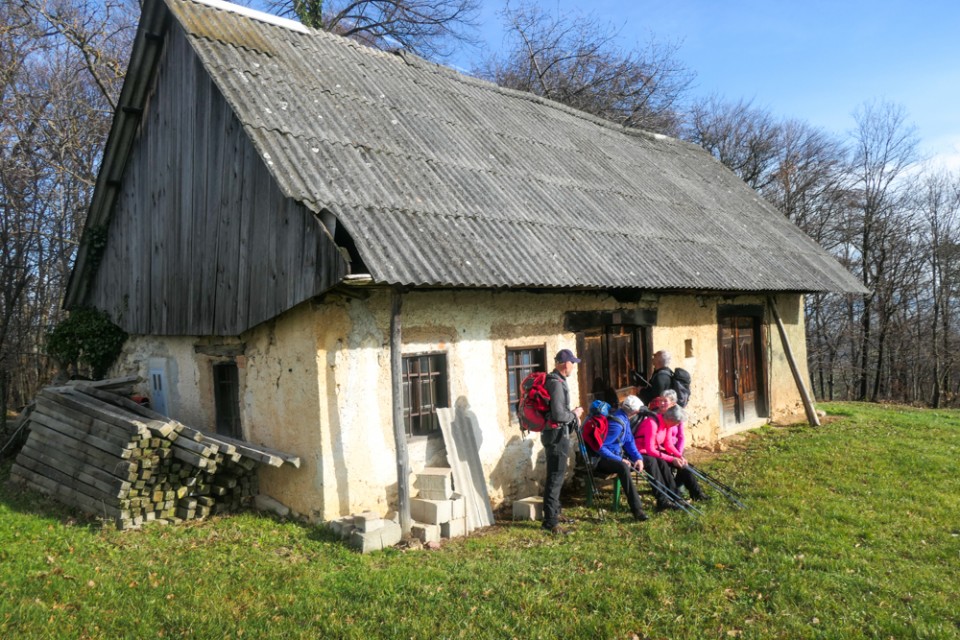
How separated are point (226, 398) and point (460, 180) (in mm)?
4022

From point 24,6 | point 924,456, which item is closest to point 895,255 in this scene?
point 924,456

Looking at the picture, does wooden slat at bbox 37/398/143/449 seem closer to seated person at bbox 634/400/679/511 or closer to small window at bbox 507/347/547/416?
small window at bbox 507/347/547/416

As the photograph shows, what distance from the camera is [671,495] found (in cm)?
733

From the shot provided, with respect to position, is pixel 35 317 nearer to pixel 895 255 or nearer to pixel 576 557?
pixel 576 557

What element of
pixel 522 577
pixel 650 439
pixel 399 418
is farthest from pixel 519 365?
pixel 522 577

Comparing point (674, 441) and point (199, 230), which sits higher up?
point (199, 230)

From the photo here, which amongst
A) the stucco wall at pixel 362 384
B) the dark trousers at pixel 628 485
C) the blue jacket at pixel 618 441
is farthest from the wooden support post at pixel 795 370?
the dark trousers at pixel 628 485

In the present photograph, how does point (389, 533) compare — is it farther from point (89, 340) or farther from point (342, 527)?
point (89, 340)

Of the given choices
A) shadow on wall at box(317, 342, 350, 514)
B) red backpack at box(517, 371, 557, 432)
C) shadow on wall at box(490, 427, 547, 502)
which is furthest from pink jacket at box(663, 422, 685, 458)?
shadow on wall at box(317, 342, 350, 514)

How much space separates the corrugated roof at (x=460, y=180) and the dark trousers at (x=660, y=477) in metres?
2.16

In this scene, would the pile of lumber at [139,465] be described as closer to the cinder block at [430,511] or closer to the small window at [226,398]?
the small window at [226,398]

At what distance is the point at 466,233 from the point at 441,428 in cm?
217

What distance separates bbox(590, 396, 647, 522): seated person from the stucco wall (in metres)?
1.23

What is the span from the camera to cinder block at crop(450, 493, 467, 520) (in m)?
6.76
